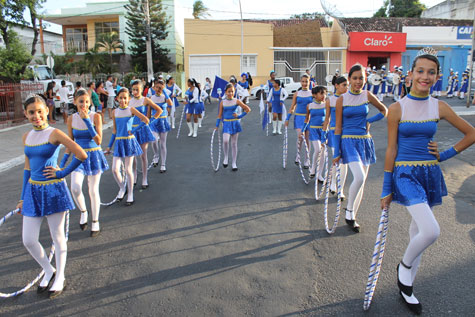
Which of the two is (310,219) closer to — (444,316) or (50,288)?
(444,316)

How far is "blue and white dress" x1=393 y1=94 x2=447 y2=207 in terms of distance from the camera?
11.5 ft

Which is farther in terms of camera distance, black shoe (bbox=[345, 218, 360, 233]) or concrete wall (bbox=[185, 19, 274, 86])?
concrete wall (bbox=[185, 19, 274, 86])

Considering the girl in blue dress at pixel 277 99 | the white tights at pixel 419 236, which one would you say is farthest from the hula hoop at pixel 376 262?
the girl in blue dress at pixel 277 99

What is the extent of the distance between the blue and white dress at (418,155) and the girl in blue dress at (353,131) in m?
1.84

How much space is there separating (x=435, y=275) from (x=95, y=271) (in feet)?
12.9

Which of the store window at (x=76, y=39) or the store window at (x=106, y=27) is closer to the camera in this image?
the store window at (x=106, y=27)

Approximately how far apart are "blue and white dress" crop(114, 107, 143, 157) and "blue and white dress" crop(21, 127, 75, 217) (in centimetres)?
263

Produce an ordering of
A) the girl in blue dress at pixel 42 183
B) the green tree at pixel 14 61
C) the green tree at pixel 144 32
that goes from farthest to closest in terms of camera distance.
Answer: the green tree at pixel 144 32
the green tree at pixel 14 61
the girl in blue dress at pixel 42 183

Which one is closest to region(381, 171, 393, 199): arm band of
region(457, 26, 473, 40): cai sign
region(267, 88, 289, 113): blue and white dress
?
region(267, 88, 289, 113): blue and white dress

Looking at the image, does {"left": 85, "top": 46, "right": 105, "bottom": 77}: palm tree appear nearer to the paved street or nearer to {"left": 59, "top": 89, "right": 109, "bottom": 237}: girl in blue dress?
the paved street

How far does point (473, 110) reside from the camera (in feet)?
63.4

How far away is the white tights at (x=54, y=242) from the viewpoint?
3.92 m

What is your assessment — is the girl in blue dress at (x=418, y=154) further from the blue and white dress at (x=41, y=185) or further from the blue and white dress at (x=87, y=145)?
the blue and white dress at (x=87, y=145)

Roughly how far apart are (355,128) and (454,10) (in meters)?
49.7
